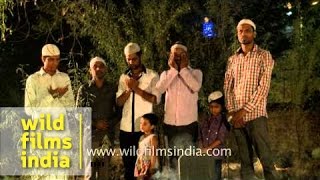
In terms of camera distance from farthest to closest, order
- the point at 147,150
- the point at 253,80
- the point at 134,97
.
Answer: the point at 134,97 → the point at 147,150 → the point at 253,80

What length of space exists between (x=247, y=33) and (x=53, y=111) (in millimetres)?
2484

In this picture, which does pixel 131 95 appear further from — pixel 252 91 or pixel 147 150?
pixel 252 91

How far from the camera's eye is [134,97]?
6.10 m

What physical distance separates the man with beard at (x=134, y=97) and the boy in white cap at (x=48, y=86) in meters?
0.70

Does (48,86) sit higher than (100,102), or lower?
higher

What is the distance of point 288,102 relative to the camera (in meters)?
8.23

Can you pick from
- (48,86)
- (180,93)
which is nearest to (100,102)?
(48,86)

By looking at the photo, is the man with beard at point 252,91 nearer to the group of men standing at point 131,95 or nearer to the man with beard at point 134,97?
the group of men standing at point 131,95

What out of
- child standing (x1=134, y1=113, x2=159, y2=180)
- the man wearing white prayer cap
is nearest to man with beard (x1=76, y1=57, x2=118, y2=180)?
child standing (x1=134, y1=113, x2=159, y2=180)

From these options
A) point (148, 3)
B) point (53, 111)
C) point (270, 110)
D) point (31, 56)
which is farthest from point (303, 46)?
point (31, 56)

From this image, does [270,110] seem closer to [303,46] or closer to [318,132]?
[318,132]

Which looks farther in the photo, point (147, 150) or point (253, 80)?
point (147, 150)

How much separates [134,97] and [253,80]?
143 centimetres

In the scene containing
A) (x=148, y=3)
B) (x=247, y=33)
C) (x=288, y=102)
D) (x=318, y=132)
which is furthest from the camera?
(x=318, y=132)
